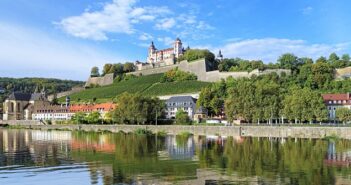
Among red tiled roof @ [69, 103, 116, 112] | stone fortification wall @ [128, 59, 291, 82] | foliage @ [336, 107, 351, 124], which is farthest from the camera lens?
red tiled roof @ [69, 103, 116, 112]

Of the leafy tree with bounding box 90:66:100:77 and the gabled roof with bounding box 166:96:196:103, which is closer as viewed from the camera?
the gabled roof with bounding box 166:96:196:103

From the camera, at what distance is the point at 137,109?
234ft

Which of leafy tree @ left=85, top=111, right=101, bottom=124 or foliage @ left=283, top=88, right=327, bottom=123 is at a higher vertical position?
foliage @ left=283, top=88, right=327, bottom=123

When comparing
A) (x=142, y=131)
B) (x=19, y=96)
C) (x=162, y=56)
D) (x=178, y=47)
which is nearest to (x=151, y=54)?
(x=162, y=56)

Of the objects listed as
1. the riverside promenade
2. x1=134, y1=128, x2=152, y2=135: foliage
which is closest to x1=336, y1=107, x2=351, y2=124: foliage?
the riverside promenade

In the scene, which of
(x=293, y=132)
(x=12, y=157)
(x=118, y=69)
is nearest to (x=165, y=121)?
(x=293, y=132)

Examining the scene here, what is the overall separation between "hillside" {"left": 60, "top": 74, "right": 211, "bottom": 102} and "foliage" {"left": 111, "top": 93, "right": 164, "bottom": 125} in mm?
24494

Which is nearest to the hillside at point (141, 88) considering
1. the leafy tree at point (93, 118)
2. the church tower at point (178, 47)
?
the leafy tree at point (93, 118)

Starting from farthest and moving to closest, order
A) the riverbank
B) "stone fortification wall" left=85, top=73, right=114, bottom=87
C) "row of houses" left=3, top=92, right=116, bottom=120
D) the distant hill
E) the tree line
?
the distant hill, "stone fortification wall" left=85, top=73, right=114, bottom=87, "row of houses" left=3, top=92, right=116, bottom=120, the tree line, the riverbank

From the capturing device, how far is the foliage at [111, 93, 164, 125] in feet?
234

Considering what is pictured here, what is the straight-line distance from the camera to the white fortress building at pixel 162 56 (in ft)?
450

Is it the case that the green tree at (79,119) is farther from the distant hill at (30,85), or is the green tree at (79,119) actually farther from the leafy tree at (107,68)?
the distant hill at (30,85)

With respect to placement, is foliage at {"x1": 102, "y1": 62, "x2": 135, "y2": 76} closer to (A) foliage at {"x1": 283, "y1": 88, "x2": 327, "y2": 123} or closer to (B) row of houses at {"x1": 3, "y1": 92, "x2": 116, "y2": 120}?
(B) row of houses at {"x1": 3, "y1": 92, "x2": 116, "y2": 120}

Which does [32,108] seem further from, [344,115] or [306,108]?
[344,115]
